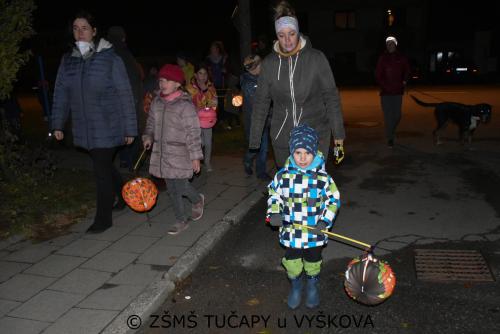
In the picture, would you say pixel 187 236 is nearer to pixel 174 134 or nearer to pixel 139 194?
pixel 139 194

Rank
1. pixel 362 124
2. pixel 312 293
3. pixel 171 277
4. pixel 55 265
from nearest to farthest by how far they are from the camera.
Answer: pixel 312 293
pixel 171 277
pixel 55 265
pixel 362 124

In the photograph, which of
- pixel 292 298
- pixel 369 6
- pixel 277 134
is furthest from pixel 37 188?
pixel 369 6

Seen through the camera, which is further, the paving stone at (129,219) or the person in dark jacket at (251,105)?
the person in dark jacket at (251,105)

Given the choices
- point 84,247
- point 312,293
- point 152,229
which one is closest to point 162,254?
point 152,229

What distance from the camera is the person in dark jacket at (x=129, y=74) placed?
25.4 feet

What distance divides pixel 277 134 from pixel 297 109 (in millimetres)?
320

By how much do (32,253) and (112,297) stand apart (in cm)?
147

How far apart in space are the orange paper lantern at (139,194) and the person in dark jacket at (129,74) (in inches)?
84.7

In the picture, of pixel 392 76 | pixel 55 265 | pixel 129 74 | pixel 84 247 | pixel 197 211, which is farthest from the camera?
pixel 392 76

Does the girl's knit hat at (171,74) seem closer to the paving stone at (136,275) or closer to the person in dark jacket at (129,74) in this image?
the paving stone at (136,275)

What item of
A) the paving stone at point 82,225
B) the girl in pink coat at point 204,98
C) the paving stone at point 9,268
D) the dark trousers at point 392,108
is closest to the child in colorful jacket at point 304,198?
the paving stone at point 9,268

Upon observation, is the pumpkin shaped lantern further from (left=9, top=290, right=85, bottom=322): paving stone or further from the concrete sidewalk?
(left=9, top=290, right=85, bottom=322): paving stone

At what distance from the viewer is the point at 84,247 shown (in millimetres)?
5188

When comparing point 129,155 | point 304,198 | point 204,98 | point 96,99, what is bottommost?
point 129,155
